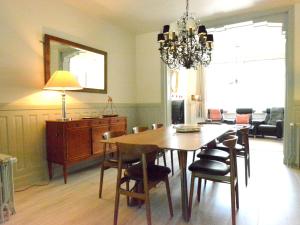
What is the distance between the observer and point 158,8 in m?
3.88

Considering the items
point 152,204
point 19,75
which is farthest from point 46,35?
point 152,204

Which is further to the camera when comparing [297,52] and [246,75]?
[246,75]

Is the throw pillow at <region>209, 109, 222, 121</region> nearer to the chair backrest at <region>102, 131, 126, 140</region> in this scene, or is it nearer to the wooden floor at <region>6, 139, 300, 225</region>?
the wooden floor at <region>6, 139, 300, 225</region>

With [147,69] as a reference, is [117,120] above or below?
below

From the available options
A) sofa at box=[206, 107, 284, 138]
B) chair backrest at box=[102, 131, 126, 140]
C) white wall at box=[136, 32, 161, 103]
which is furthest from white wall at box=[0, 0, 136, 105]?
sofa at box=[206, 107, 284, 138]

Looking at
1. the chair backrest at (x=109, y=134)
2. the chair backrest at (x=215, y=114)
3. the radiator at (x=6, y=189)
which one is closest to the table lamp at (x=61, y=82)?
the chair backrest at (x=109, y=134)

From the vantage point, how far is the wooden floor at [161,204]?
212cm

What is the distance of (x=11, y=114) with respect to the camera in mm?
2875

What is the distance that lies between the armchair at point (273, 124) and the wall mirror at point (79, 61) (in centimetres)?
517

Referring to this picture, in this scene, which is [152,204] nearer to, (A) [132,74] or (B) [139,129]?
(B) [139,129]

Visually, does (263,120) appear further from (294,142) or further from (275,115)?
(294,142)

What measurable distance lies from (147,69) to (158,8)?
156 centimetres

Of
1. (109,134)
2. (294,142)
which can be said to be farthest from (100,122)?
(294,142)

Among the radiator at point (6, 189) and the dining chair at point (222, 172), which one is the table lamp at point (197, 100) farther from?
the radiator at point (6, 189)
